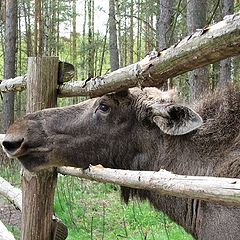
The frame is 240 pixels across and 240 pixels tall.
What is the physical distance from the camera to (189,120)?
10.9 ft

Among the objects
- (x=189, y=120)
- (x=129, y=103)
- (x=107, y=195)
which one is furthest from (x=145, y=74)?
(x=107, y=195)

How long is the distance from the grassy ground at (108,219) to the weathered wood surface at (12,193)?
3.48 feet

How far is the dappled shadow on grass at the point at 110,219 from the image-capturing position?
6.44m

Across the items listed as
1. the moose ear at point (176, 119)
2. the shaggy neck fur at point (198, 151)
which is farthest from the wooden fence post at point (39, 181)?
the moose ear at point (176, 119)

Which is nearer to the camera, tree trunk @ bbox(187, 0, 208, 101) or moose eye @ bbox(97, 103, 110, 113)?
moose eye @ bbox(97, 103, 110, 113)

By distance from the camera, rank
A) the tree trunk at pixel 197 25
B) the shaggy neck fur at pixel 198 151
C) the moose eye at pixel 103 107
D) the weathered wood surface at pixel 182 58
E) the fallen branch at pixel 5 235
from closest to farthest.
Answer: the weathered wood surface at pixel 182 58 → the shaggy neck fur at pixel 198 151 → the moose eye at pixel 103 107 → the fallen branch at pixel 5 235 → the tree trunk at pixel 197 25

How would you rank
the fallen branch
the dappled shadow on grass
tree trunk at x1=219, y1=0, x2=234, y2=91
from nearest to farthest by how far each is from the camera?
the fallen branch → the dappled shadow on grass → tree trunk at x1=219, y1=0, x2=234, y2=91

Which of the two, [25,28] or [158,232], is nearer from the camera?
[158,232]

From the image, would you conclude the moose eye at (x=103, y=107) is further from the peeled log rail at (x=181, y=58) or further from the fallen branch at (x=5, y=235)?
the fallen branch at (x=5, y=235)

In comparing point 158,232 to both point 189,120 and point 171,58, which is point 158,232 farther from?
point 171,58

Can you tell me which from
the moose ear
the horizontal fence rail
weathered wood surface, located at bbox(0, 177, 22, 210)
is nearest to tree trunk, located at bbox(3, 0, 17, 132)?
weathered wood surface, located at bbox(0, 177, 22, 210)

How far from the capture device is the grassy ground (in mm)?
6473

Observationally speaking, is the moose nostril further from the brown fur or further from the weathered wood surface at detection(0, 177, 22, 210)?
the weathered wood surface at detection(0, 177, 22, 210)

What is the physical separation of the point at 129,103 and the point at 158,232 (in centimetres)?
323
